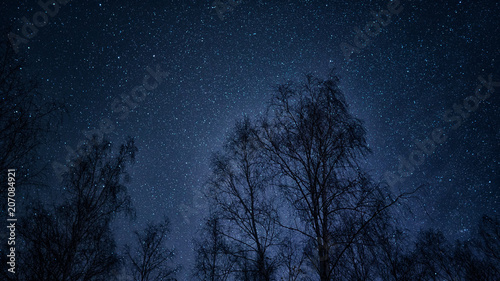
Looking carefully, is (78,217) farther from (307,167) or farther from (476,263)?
(476,263)

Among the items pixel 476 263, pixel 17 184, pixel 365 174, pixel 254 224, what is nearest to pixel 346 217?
pixel 365 174

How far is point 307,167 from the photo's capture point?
515 centimetres

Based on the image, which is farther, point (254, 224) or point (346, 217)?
point (254, 224)

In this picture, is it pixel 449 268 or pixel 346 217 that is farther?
pixel 449 268

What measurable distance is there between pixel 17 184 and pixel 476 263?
28.4 meters

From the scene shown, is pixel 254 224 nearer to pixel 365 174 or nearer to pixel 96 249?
pixel 365 174

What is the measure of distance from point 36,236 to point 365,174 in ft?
28.0

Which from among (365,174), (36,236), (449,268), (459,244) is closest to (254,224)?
(365,174)

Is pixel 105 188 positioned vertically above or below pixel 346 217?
above

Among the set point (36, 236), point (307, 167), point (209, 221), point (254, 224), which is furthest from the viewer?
point (254, 224)

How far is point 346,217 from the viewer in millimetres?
4773

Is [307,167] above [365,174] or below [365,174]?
above

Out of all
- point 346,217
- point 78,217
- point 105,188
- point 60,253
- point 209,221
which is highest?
point 105,188

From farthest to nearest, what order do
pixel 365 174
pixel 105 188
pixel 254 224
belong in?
1. pixel 105 188
2. pixel 254 224
3. pixel 365 174
